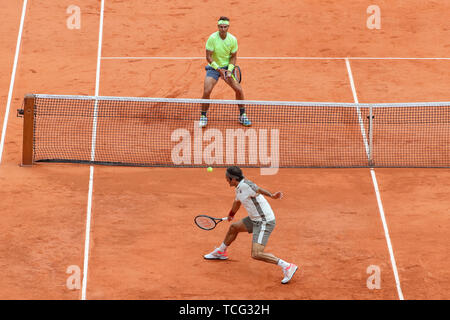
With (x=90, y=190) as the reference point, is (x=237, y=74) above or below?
above

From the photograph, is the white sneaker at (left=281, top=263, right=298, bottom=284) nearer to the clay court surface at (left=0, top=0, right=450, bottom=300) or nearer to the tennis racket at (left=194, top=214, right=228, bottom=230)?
the clay court surface at (left=0, top=0, right=450, bottom=300)

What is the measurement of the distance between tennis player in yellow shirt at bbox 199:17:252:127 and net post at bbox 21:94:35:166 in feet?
10.9

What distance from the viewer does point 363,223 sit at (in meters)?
14.9

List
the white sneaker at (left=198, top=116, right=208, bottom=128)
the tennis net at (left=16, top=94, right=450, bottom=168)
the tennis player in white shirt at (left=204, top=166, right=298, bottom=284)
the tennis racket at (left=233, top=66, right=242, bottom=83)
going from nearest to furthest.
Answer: the tennis player in white shirt at (left=204, top=166, right=298, bottom=284) → the tennis net at (left=16, top=94, right=450, bottom=168) → the tennis racket at (left=233, top=66, right=242, bottom=83) → the white sneaker at (left=198, top=116, right=208, bottom=128)

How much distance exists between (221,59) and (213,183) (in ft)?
9.16

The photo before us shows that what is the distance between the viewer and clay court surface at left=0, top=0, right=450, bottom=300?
13445 millimetres

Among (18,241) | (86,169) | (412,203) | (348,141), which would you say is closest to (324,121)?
(348,141)

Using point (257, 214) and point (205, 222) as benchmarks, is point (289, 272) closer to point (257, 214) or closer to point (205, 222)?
point (257, 214)

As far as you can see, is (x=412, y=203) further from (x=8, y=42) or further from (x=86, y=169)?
(x=8, y=42)

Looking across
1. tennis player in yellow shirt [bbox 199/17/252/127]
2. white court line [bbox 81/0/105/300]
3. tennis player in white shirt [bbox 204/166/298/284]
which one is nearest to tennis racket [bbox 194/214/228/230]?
tennis player in white shirt [bbox 204/166/298/284]

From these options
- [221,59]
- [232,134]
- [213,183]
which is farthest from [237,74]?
[213,183]

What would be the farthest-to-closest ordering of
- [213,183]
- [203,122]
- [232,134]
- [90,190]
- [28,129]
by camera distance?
[203,122], [232,134], [28,129], [213,183], [90,190]

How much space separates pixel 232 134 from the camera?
17.7m

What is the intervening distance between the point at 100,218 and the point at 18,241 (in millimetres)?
1405
